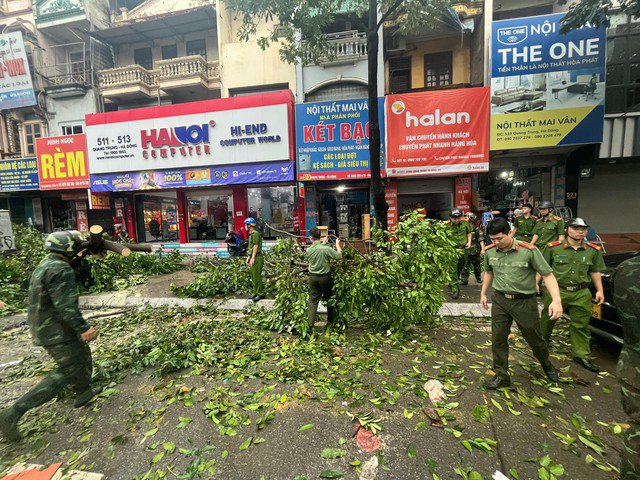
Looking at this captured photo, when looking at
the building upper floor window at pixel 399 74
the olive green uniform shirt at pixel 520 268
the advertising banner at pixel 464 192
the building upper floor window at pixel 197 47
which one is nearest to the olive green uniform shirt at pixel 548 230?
the olive green uniform shirt at pixel 520 268

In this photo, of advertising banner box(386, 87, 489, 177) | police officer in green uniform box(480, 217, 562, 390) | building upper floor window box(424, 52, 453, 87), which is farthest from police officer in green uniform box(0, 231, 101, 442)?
building upper floor window box(424, 52, 453, 87)

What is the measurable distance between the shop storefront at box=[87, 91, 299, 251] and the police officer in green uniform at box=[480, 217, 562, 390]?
A: 31.9 feet

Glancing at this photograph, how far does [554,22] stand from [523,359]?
12142 mm

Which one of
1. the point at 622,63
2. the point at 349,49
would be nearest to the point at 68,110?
the point at 349,49

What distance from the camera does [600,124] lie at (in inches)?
386

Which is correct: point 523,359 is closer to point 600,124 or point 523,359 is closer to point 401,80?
point 600,124

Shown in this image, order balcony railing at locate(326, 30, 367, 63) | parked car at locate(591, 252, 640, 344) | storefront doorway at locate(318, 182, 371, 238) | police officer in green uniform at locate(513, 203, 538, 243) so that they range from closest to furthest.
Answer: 1. parked car at locate(591, 252, 640, 344)
2. police officer in green uniform at locate(513, 203, 538, 243)
3. balcony railing at locate(326, 30, 367, 63)
4. storefront doorway at locate(318, 182, 371, 238)

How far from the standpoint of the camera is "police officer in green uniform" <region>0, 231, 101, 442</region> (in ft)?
10.0

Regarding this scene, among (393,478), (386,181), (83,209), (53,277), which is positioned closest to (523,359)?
(393,478)

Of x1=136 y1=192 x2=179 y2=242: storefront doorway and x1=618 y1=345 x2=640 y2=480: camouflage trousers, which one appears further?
x1=136 y1=192 x2=179 y2=242: storefront doorway

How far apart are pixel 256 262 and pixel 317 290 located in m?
2.61

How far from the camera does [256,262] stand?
23.3 ft

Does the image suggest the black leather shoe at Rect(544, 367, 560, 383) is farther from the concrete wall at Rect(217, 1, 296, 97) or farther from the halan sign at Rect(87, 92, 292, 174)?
the concrete wall at Rect(217, 1, 296, 97)

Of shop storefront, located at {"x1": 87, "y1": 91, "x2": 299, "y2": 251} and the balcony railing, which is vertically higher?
the balcony railing
